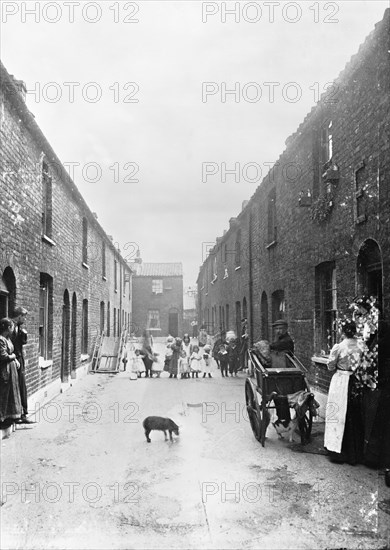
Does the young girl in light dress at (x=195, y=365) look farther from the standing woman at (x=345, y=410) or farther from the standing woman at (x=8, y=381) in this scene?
the standing woman at (x=345, y=410)

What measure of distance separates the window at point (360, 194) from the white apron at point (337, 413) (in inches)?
100

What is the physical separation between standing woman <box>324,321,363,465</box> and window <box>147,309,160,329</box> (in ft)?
114

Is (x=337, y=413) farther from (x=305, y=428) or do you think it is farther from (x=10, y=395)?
(x=10, y=395)

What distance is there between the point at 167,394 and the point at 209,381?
110 inches

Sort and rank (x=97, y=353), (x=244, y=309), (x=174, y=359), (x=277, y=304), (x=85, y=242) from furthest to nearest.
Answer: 1. (x=244, y=309)
2. (x=97, y=353)
3. (x=85, y=242)
4. (x=174, y=359)
5. (x=277, y=304)

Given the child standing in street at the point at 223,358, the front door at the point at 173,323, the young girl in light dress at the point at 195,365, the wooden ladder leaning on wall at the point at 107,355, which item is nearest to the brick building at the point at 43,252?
the wooden ladder leaning on wall at the point at 107,355

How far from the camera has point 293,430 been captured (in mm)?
6980

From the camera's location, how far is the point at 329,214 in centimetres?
884

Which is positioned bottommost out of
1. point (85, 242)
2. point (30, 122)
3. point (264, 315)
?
point (264, 315)

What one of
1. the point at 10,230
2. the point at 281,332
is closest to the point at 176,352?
the point at 281,332

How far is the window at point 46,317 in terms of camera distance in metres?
10.7

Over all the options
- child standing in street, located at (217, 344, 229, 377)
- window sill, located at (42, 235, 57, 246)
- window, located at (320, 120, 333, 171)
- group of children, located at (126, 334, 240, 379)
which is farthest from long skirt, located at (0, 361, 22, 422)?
child standing in street, located at (217, 344, 229, 377)

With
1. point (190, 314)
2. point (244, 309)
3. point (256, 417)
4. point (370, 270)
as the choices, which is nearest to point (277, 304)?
point (244, 309)

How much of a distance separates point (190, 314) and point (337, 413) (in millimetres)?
49530
